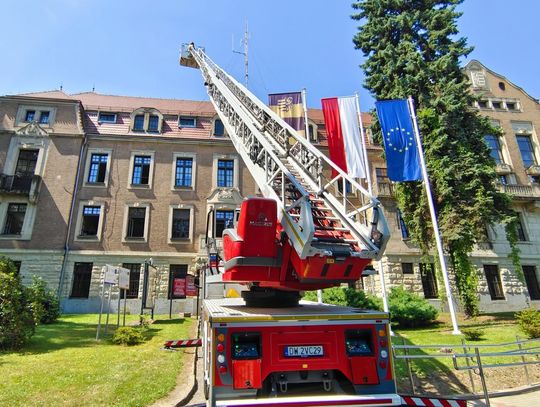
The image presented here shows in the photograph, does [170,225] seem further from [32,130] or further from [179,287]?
[32,130]

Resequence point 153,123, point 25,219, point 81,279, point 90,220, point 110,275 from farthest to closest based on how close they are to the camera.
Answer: point 153,123 → point 90,220 → point 25,219 → point 81,279 → point 110,275

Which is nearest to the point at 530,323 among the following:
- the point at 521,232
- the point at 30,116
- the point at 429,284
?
the point at 429,284

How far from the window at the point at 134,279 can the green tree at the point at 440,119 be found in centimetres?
1899

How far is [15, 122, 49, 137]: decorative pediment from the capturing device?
25.1 meters

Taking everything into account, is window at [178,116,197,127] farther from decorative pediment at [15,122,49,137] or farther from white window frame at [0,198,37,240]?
white window frame at [0,198,37,240]

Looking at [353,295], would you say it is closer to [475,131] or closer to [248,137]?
[248,137]

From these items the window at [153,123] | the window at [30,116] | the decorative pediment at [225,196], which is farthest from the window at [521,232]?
the window at [30,116]

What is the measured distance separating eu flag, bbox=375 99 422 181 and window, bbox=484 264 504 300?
56.3ft

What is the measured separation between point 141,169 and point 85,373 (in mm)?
20888

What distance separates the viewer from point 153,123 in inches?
1094

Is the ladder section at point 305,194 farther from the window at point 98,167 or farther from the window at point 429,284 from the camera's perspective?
the window at point 429,284

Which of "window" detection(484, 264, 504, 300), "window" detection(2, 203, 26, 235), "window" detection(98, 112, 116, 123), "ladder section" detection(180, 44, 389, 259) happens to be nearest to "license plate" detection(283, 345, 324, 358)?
"ladder section" detection(180, 44, 389, 259)

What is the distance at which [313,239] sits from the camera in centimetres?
495

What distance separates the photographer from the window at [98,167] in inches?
1001
